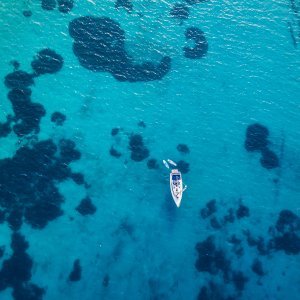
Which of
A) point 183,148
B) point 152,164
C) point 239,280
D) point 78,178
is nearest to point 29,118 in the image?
point 78,178

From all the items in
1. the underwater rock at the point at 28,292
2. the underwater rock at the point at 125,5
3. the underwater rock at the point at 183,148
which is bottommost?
the underwater rock at the point at 28,292

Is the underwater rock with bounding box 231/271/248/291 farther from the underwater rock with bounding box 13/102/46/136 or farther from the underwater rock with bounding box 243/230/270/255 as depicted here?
the underwater rock with bounding box 13/102/46/136

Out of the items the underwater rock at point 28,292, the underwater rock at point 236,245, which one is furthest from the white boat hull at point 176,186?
the underwater rock at point 28,292

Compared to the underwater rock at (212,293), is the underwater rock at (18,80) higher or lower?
higher

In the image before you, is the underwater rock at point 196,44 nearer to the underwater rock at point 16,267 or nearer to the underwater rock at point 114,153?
the underwater rock at point 114,153

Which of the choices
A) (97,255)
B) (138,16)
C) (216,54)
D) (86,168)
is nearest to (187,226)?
(97,255)
